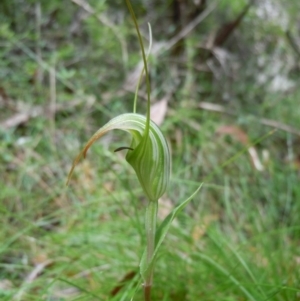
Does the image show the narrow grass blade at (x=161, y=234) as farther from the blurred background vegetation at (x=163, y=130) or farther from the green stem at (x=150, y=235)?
the blurred background vegetation at (x=163, y=130)

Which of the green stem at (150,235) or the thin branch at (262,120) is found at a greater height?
the thin branch at (262,120)

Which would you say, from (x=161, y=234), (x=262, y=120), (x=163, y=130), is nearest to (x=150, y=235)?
(x=161, y=234)

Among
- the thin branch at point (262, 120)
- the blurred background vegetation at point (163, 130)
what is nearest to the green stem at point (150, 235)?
the blurred background vegetation at point (163, 130)

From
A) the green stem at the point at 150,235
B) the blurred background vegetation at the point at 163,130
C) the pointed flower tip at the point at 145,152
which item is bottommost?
the green stem at the point at 150,235

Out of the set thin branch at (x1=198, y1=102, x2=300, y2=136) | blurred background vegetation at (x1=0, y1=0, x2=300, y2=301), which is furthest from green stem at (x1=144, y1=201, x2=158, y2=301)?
thin branch at (x1=198, y1=102, x2=300, y2=136)

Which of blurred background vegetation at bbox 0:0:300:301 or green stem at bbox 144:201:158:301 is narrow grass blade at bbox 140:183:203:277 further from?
blurred background vegetation at bbox 0:0:300:301

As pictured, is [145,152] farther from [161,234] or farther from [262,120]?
[262,120]

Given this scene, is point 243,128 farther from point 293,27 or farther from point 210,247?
point 210,247
